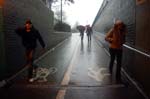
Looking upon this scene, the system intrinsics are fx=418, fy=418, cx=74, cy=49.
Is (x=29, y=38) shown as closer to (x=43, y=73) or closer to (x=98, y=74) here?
(x=43, y=73)

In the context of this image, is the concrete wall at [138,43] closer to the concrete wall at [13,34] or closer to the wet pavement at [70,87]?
the wet pavement at [70,87]

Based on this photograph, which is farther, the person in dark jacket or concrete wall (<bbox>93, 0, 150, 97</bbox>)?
the person in dark jacket

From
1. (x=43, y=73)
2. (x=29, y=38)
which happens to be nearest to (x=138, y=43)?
(x=29, y=38)

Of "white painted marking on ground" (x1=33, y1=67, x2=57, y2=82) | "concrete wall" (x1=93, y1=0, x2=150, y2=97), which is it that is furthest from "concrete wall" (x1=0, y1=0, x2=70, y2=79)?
"concrete wall" (x1=93, y1=0, x2=150, y2=97)

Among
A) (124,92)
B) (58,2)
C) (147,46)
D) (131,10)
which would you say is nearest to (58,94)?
(124,92)

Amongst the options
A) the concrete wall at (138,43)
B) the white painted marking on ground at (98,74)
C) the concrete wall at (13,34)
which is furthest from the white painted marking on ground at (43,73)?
the concrete wall at (138,43)

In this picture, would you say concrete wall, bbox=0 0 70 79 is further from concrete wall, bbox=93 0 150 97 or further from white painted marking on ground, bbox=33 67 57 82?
concrete wall, bbox=93 0 150 97

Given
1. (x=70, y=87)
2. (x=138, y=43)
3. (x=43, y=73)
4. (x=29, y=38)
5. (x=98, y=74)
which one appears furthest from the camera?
(x=43, y=73)

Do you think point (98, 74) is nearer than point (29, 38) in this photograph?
No

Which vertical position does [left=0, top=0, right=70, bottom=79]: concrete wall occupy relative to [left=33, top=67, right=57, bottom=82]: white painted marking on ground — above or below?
above

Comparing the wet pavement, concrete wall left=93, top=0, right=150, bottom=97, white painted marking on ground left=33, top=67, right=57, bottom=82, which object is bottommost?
the wet pavement

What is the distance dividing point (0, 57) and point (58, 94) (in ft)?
8.54

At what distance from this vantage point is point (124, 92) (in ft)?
34.9

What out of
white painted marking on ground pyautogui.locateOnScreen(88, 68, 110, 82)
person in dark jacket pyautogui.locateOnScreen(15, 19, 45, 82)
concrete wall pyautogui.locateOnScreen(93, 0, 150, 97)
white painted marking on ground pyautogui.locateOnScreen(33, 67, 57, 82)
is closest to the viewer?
concrete wall pyautogui.locateOnScreen(93, 0, 150, 97)
